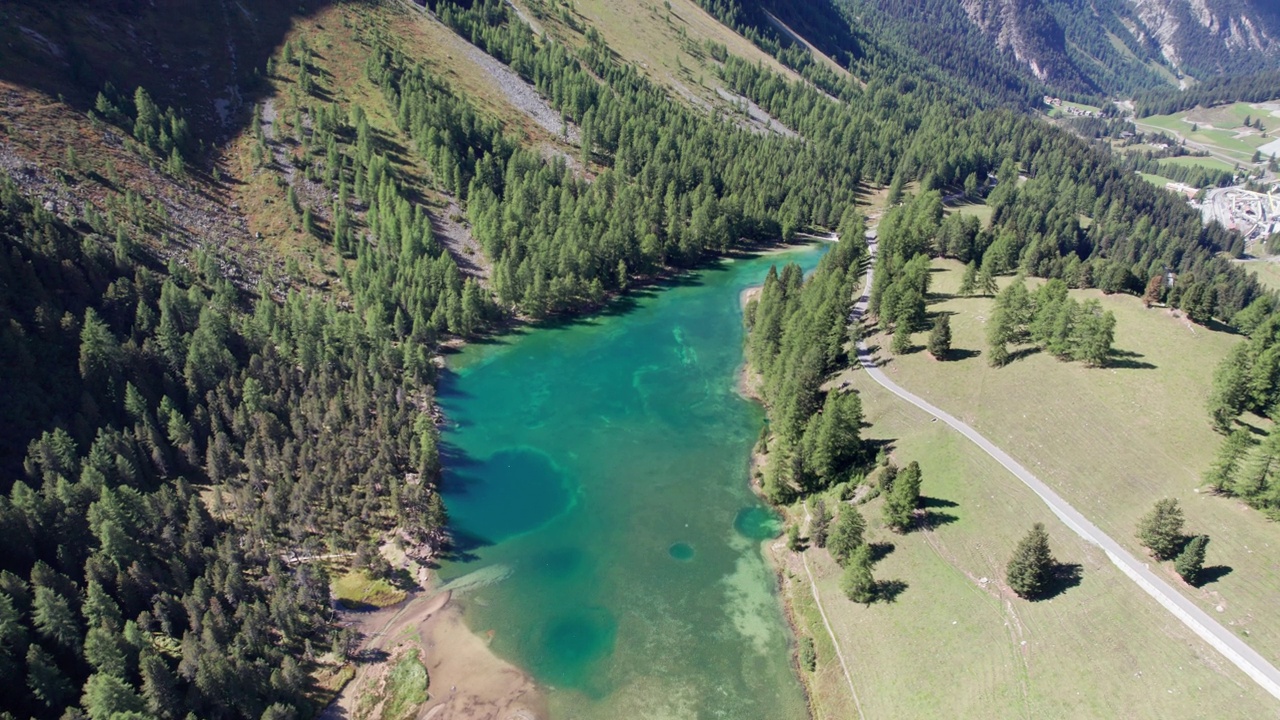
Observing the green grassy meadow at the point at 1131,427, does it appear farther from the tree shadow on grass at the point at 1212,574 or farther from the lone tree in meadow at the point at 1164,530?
the lone tree in meadow at the point at 1164,530

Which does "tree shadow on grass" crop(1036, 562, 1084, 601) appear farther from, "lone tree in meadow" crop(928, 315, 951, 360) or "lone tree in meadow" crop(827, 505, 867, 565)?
"lone tree in meadow" crop(928, 315, 951, 360)

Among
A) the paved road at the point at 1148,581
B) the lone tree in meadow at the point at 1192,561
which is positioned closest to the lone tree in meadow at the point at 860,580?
the paved road at the point at 1148,581

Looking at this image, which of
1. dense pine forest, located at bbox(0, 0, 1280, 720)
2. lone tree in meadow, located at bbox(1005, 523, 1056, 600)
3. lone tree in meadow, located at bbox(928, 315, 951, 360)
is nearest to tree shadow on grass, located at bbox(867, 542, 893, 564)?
lone tree in meadow, located at bbox(1005, 523, 1056, 600)

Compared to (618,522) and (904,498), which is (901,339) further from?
(618,522)

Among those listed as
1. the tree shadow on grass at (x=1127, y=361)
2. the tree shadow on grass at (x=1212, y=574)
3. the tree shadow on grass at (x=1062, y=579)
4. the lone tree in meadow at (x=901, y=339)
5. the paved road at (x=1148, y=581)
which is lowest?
the tree shadow on grass at (x=1062, y=579)

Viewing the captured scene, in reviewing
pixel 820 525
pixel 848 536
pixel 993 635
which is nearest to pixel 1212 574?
pixel 993 635
